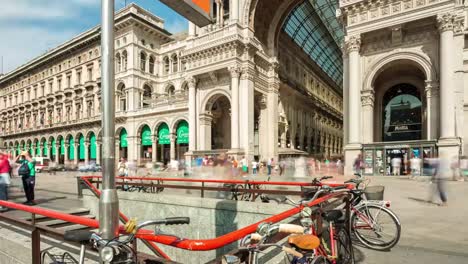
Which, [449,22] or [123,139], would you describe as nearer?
[449,22]

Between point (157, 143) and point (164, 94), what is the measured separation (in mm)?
8418

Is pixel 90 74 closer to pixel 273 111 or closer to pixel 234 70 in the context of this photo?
pixel 234 70

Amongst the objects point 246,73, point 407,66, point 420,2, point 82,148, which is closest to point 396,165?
point 407,66

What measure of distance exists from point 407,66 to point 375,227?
2436cm

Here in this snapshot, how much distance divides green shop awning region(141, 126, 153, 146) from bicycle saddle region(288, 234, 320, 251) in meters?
43.3

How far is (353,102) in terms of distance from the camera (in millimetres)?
23281

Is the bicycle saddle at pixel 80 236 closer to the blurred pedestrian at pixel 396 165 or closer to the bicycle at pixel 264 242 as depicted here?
the bicycle at pixel 264 242

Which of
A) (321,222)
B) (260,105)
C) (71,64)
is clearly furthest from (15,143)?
(321,222)

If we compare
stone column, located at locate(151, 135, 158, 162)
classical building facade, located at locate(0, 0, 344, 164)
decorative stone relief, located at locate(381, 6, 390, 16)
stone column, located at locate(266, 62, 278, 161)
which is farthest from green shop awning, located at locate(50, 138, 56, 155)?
decorative stone relief, located at locate(381, 6, 390, 16)

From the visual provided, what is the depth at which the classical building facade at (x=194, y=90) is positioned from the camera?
1265 inches

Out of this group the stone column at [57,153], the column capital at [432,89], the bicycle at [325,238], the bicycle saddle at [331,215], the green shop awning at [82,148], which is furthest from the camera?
the stone column at [57,153]

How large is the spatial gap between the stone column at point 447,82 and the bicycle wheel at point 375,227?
58.4 feet

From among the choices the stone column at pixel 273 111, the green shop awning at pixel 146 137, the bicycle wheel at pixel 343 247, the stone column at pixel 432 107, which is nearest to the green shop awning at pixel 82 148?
the green shop awning at pixel 146 137

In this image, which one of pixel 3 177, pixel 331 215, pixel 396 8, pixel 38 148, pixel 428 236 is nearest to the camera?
pixel 331 215
